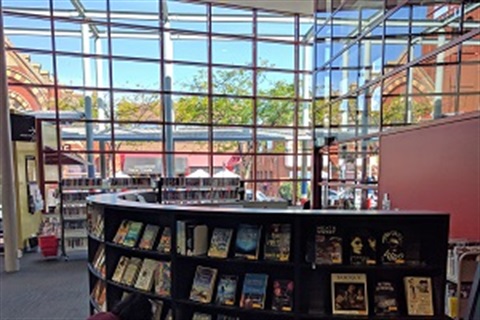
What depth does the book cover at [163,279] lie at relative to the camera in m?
2.65

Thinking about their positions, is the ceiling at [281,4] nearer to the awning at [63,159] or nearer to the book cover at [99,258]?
the awning at [63,159]

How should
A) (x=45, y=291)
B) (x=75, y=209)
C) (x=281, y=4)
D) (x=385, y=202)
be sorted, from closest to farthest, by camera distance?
1. (x=45, y=291)
2. (x=385, y=202)
3. (x=75, y=209)
4. (x=281, y=4)

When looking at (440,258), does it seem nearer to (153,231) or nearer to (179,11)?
(153,231)

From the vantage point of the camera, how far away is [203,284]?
2564 mm

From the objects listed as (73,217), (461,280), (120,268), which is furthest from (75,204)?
(461,280)

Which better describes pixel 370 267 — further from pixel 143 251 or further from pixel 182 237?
pixel 143 251

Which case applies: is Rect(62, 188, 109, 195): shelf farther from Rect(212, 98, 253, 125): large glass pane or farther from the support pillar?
Rect(212, 98, 253, 125): large glass pane

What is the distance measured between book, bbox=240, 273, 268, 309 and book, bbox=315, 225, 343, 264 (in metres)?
0.45

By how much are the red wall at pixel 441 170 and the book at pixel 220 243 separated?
2.40 meters

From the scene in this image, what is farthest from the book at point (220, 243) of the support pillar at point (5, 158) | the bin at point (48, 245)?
the bin at point (48, 245)

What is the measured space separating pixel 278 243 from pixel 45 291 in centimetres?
417

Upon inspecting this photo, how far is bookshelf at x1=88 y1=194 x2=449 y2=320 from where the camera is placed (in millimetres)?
2275

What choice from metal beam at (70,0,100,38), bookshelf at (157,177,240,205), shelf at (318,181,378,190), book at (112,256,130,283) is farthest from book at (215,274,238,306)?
metal beam at (70,0,100,38)

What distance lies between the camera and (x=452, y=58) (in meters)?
4.68
